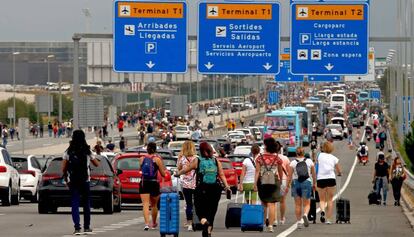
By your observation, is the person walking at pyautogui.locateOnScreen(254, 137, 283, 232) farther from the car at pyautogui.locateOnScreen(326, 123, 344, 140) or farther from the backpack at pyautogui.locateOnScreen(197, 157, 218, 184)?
the car at pyautogui.locateOnScreen(326, 123, 344, 140)

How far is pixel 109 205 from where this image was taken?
3020 centimetres

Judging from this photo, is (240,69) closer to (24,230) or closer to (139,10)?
(139,10)

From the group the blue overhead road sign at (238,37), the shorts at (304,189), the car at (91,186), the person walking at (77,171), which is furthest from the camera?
the blue overhead road sign at (238,37)

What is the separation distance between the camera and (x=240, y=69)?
41156 millimetres

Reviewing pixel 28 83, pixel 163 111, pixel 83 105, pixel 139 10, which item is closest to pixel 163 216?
pixel 139 10

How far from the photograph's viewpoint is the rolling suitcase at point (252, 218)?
23.9 m

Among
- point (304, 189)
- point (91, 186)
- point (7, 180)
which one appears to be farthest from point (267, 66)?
point (304, 189)

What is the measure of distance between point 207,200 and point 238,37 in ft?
68.2

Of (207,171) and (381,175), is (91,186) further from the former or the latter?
(381,175)

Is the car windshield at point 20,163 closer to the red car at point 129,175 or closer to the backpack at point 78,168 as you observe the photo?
the red car at point 129,175

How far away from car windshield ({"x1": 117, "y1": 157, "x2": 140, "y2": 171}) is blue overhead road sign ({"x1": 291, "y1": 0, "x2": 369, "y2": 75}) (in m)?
9.26

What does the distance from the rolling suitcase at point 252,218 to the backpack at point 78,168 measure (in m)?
3.66

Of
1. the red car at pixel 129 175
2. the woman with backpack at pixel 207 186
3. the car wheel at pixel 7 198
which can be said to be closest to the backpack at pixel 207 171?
the woman with backpack at pixel 207 186

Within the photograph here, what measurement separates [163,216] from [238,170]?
98.8ft
